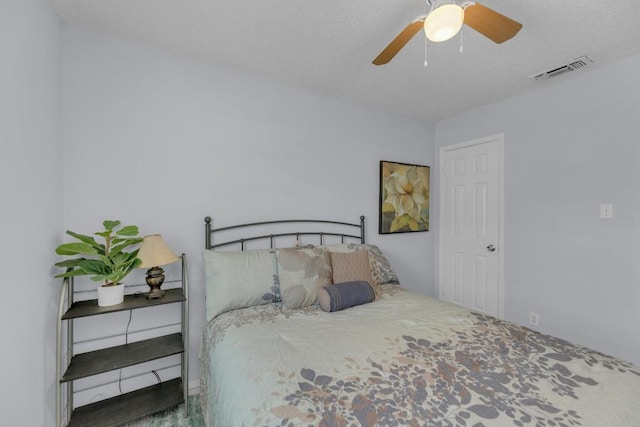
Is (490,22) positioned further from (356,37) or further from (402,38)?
(356,37)

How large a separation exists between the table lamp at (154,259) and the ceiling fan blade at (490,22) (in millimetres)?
2046

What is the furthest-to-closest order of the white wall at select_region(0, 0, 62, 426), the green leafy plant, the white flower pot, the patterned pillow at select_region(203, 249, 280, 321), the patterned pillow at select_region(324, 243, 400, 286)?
the patterned pillow at select_region(324, 243, 400, 286) → the patterned pillow at select_region(203, 249, 280, 321) → the white flower pot → the green leafy plant → the white wall at select_region(0, 0, 62, 426)

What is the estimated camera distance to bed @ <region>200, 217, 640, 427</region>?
934 millimetres

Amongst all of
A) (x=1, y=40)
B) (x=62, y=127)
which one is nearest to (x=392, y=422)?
(x=1, y=40)

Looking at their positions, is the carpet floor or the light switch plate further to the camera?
the light switch plate

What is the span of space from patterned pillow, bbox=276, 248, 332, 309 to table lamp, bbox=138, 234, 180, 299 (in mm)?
713

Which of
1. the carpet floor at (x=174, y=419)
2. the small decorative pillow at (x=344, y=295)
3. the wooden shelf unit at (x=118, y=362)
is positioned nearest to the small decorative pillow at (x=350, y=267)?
the small decorative pillow at (x=344, y=295)

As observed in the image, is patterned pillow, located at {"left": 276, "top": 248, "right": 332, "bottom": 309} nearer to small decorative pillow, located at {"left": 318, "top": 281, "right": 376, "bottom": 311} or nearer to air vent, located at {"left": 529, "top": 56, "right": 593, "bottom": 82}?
small decorative pillow, located at {"left": 318, "top": 281, "right": 376, "bottom": 311}

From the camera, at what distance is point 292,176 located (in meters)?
2.55

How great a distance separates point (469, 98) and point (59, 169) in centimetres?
347

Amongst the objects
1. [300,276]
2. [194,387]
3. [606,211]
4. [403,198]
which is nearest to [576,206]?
[606,211]

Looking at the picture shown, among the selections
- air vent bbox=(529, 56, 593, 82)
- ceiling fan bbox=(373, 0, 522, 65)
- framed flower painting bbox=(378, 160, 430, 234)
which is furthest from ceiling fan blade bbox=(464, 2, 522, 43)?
framed flower painting bbox=(378, 160, 430, 234)

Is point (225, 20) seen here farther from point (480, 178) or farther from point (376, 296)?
point (480, 178)

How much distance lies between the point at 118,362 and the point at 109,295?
395 mm
